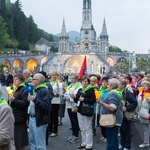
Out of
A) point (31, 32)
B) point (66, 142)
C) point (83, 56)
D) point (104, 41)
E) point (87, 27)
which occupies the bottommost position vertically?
point (66, 142)

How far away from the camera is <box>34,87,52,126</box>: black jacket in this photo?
5.07 metres

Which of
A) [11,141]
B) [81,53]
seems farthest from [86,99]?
[81,53]

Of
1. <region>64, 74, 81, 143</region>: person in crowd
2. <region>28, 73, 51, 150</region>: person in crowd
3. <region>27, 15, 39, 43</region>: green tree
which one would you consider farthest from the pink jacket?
<region>27, 15, 39, 43</region>: green tree

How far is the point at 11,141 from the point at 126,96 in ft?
11.5

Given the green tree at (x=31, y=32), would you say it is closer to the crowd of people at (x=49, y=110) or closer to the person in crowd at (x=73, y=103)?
the person in crowd at (x=73, y=103)

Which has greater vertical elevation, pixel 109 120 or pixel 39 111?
pixel 39 111

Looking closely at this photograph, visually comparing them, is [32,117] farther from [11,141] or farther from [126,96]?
[126,96]

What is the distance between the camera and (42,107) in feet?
16.6

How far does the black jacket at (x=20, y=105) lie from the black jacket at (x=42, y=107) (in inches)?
9.7

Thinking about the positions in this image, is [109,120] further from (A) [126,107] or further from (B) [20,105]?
(B) [20,105]

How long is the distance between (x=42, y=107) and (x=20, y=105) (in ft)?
1.46

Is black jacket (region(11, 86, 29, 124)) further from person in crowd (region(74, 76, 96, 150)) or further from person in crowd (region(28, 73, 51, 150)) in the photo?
person in crowd (region(74, 76, 96, 150))

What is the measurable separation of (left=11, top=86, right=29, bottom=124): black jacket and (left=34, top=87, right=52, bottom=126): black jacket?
0.81ft

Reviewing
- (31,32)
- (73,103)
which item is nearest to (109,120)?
(73,103)
